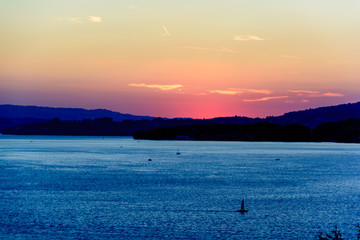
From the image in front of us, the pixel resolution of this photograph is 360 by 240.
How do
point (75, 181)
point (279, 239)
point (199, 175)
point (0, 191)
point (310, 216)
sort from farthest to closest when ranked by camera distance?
point (199, 175)
point (75, 181)
point (0, 191)
point (310, 216)
point (279, 239)

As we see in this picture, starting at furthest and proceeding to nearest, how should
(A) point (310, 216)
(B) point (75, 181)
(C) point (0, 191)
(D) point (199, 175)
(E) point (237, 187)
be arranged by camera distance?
(D) point (199, 175)
(B) point (75, 181)
(E) point (237, 187)
(C) point (0, 191)
(A) point (310, 216)

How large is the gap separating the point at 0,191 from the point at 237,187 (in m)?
43.4

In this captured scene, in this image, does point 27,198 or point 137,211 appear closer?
point 137,211

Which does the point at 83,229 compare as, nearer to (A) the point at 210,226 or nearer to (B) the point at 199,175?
(A) the point at 210,226

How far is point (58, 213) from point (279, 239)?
29.6 m

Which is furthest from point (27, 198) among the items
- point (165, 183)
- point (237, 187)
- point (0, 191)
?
point (237, 187)

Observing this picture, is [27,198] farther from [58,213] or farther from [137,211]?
[137,211]

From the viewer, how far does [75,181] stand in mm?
106812

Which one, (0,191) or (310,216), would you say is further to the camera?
(0,191)

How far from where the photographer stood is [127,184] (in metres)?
102

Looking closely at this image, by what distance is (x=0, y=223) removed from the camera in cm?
6100

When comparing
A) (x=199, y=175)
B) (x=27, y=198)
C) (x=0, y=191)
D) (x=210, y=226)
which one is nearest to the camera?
(x=210, y=226)

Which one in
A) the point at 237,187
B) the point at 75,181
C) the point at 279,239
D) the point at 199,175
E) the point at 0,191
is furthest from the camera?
the point at 199,175

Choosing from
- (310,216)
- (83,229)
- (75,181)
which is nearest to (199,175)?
(75,181)
